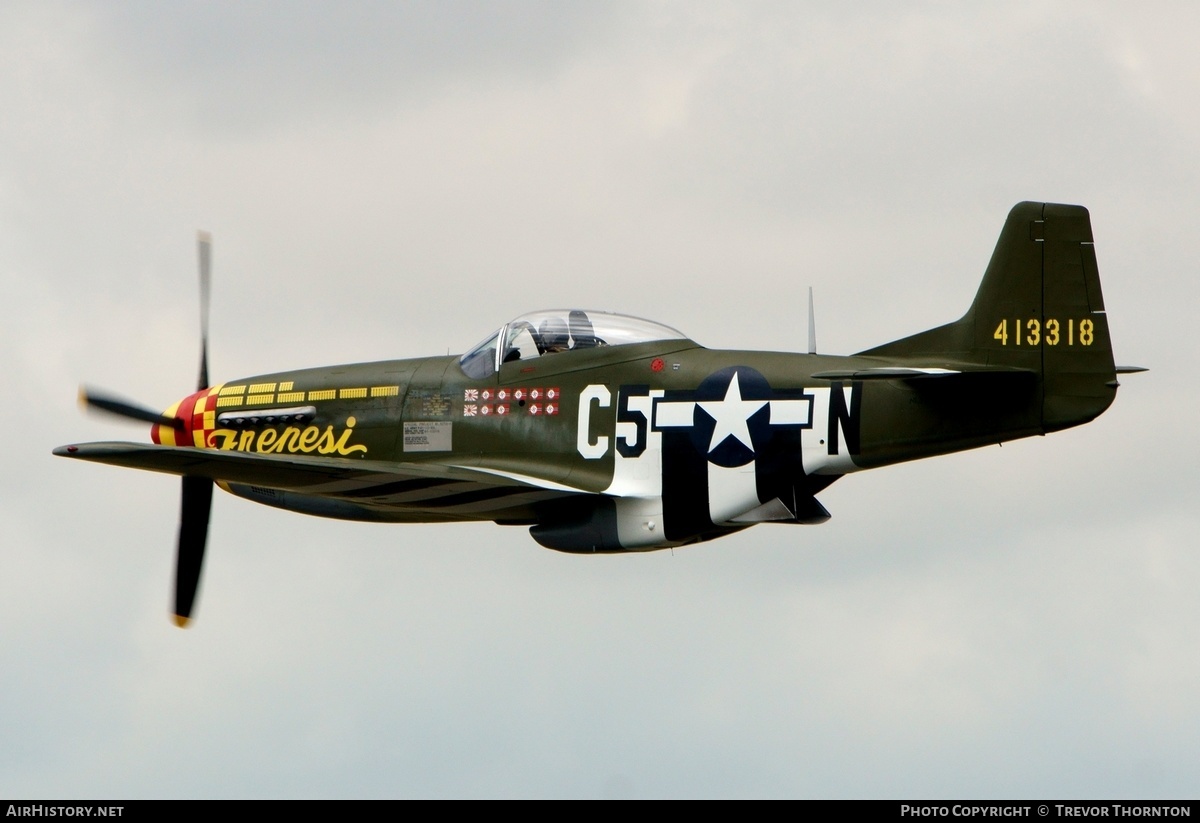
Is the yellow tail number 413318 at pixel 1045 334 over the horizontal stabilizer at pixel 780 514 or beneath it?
over

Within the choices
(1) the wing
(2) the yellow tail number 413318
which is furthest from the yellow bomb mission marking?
(2) the yellow tail number 413318

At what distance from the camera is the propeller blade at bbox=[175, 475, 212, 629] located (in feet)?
78.5

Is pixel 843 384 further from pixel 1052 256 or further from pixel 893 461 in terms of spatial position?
pixel 1052 256

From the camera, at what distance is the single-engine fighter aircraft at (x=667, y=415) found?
20.2 m

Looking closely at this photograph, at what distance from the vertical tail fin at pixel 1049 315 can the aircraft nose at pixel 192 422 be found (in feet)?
28.9

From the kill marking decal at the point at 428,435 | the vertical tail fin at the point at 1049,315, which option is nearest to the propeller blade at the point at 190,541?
the kill marking decal at the point at 428,435

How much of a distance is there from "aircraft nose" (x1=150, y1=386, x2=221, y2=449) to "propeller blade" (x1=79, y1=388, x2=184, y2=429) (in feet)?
0.18

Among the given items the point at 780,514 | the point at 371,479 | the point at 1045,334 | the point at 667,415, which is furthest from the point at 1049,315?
the point at 371,479

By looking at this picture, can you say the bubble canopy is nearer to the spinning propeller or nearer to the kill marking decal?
the kill marking decal

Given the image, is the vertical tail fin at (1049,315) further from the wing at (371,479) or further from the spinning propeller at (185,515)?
the spinning propeller at (185,515)

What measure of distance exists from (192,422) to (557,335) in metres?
4.94

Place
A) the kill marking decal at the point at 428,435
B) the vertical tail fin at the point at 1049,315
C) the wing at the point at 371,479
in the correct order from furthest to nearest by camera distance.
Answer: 1. the kill marking decal at the point at 428,435
2. the wing at the point at 371,479
3. the vertical tail fin at the point at 1049,315

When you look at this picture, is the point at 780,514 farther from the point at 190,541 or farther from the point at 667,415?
the point at 190,541

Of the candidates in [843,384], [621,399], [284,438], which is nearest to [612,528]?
[621,399]
